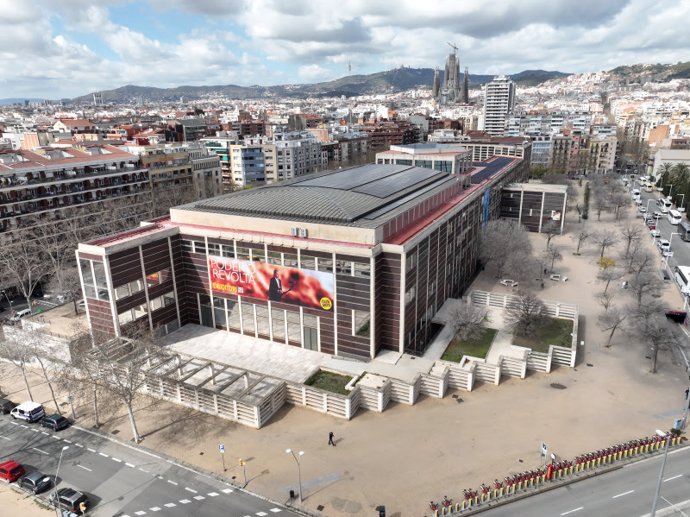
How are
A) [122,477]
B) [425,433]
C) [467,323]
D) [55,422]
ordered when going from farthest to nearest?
[467,323]
[55,422]
[425,433]
[122,477]

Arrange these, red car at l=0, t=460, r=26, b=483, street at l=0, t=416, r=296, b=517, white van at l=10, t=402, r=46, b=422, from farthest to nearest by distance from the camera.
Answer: white van at l=10, t=402, r=46, b=422, red car at l=0, t=460, r=26, b=483, street at l=0, t=416, r=296, b=517

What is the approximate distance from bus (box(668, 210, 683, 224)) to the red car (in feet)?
403

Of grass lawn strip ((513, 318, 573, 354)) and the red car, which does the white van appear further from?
grass lawn strip ((513, 318, 573, 354))

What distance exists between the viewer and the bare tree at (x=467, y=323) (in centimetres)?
5006

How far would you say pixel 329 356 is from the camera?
4762 centimetres

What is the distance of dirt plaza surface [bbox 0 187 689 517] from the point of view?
3281 centimetres

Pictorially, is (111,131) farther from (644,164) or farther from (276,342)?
(644,164)

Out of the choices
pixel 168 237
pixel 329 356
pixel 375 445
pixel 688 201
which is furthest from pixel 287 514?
pixel 688 201

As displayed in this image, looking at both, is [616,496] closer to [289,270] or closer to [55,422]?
[289,270]

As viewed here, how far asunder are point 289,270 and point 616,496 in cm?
3225

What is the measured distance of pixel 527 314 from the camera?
5169 cm

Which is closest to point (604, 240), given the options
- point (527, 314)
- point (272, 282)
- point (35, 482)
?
point (527, 314)

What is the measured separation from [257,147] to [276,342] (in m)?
102

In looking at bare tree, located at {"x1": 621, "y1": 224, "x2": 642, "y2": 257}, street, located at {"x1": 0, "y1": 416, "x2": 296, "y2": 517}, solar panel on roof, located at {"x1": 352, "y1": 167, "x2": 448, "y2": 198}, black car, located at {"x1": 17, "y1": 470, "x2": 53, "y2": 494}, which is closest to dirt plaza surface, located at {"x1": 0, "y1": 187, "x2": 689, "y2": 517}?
street, located at {"x1": 0, "y1": 416, "x2": 296, "y2": 517}
